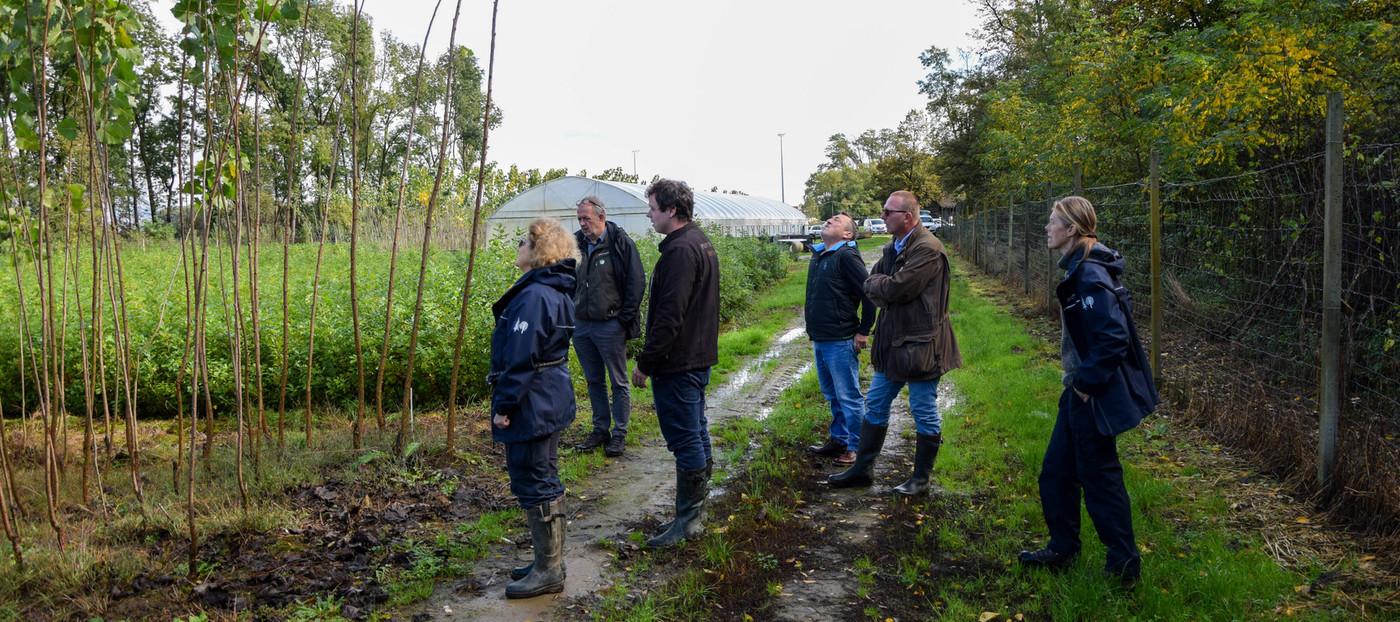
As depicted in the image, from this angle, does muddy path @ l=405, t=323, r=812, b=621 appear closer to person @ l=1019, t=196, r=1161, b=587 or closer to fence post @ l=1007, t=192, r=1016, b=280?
person @ l=1019, t=196, r=1161, b=587

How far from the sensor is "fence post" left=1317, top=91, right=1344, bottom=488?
14.1 feet

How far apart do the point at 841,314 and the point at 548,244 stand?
2.51 metres

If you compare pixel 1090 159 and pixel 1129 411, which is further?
pixel 1090 159

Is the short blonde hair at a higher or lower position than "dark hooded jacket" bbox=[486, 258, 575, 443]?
higher

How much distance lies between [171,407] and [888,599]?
6992 mm

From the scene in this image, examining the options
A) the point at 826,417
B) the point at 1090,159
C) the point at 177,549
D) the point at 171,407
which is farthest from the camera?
the point at 1090,159

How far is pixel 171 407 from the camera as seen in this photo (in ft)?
25.5

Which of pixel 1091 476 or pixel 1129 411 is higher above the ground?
pixel 1129 411

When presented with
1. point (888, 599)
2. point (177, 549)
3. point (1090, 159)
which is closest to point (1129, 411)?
point (888, 599)

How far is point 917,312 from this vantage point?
486cm

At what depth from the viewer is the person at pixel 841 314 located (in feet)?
→ 18.5

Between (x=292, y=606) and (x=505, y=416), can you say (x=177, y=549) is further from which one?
(x=505, y=416)

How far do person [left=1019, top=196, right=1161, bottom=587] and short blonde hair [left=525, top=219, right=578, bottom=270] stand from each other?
2150 mm

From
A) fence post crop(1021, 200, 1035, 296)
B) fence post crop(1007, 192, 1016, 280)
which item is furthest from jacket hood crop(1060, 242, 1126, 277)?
fence post crop(1007, 192, 1016, 280)
